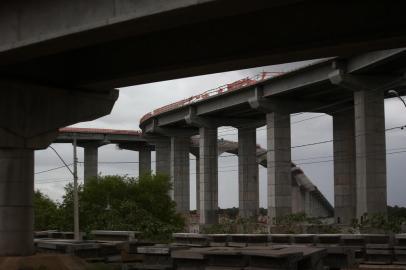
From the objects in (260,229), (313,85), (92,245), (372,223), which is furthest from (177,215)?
(92,245)

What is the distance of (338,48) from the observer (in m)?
18.0

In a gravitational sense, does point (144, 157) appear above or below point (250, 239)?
above

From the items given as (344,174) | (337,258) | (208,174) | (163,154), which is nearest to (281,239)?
(337,258)

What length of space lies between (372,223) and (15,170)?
26.7 meters

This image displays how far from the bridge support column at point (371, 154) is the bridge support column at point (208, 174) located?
30.3 meters

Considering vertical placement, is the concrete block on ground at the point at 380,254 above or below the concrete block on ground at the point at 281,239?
below

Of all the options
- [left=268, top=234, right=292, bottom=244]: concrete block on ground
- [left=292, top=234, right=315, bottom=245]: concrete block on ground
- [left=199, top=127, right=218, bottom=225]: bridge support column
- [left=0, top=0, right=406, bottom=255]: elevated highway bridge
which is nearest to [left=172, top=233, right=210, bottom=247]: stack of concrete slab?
[left=268, top=234, right=292, bottom=244]: concrete block on ground

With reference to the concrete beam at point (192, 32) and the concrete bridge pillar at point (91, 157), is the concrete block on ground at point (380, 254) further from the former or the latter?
the concrete bridge pillar at point (91, 157)

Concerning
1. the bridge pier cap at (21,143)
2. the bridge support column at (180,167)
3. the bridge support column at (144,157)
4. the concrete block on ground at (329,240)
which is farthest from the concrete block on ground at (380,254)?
the bridge support column at (144,157)

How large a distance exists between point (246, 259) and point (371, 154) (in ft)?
96.2

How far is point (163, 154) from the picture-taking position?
318 ft

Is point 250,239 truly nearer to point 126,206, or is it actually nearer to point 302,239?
point 302,239

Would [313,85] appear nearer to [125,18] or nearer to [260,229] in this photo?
[260,229]

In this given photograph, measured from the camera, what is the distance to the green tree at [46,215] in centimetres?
5672
